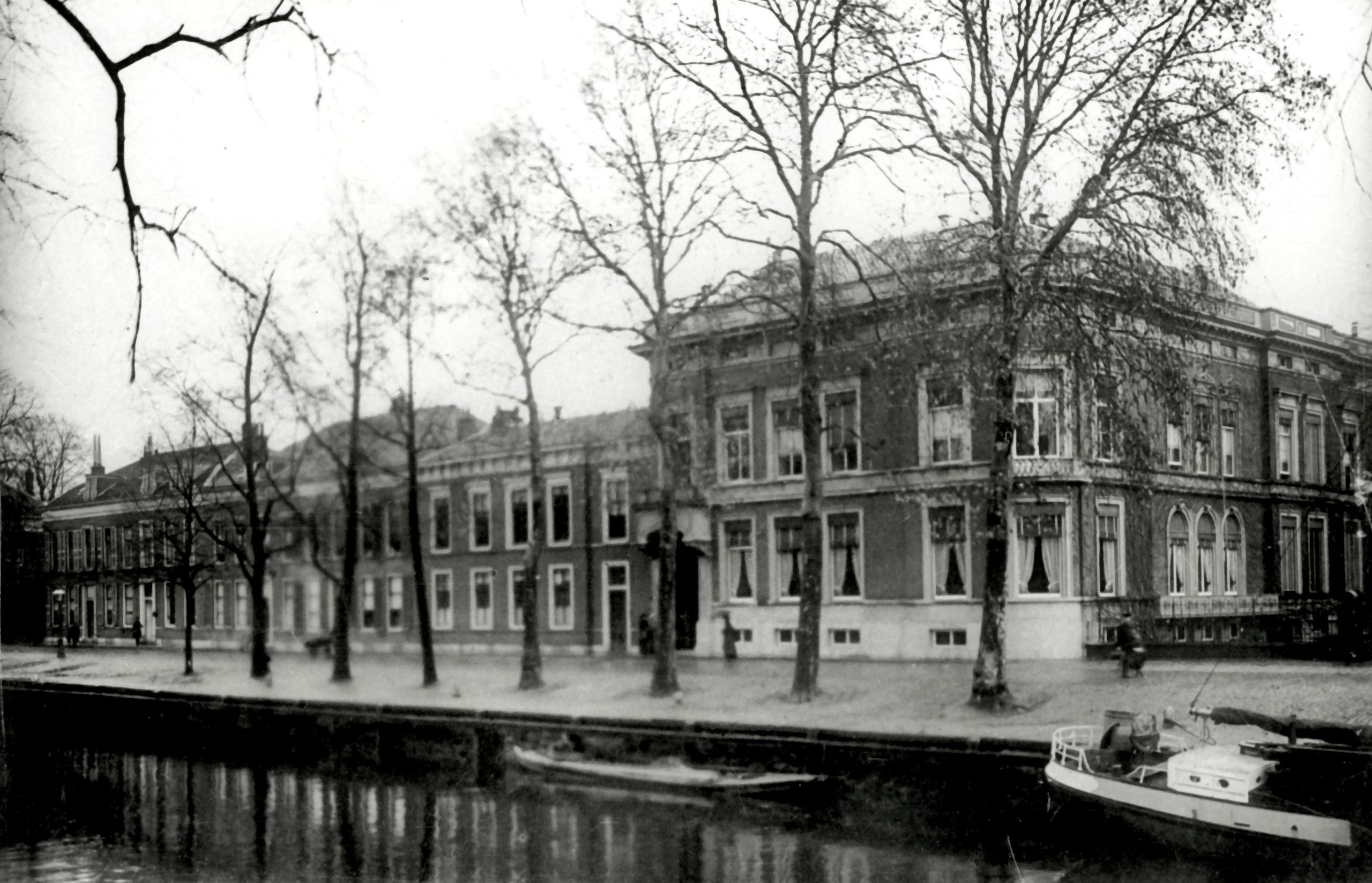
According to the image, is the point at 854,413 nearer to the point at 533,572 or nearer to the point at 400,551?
the point at 533,572

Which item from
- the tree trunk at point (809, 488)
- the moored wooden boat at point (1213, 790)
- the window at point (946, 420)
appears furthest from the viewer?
the tree trunk at point (809, 488)

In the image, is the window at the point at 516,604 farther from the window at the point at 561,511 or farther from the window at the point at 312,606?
the window at the point at 312,606

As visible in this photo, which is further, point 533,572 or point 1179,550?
point 533,572

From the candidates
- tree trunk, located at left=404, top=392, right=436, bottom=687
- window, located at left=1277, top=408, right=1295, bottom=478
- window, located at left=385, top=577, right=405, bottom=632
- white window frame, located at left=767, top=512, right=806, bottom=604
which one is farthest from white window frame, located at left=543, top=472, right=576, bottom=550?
window, located at left=1277, top=408, right=1295, bottom=478

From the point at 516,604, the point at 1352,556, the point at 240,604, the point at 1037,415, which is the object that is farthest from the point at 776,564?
the point at 240,604

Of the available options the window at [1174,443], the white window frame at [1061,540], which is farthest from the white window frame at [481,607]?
the window at [1174,443]
